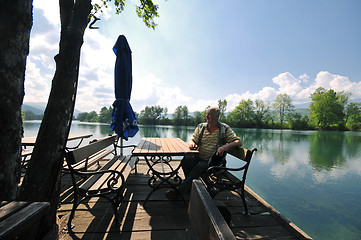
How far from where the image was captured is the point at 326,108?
41.5 metres

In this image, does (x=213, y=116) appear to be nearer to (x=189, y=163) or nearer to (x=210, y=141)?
(x=210, y=141)

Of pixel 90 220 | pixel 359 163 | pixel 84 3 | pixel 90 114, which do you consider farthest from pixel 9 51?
pixel 90 114

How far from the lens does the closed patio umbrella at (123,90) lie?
3.60 m

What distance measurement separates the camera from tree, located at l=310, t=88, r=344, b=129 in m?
41.2

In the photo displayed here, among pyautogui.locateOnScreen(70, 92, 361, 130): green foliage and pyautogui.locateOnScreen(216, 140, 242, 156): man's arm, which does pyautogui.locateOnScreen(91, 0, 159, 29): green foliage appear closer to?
pyautogui.locateOnScreen(216, 140, 242, 156): man's arm

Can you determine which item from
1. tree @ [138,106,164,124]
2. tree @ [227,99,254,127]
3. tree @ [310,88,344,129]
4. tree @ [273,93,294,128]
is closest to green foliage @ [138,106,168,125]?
tree @ [138,106,164,124]

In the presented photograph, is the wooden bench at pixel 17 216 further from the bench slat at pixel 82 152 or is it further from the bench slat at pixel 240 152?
the bench slat at pixel 240 152

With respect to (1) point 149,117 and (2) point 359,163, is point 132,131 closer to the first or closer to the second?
(2) point 359,163

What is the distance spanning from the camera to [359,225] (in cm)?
352

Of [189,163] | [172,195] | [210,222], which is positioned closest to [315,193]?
[189,163]

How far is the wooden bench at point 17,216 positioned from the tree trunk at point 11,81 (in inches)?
34.9

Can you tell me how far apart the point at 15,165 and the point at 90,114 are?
3632 inches

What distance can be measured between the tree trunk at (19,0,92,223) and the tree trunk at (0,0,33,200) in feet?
0.49

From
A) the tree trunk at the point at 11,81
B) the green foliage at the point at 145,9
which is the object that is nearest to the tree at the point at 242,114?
the green foliage at the point at 145,9
